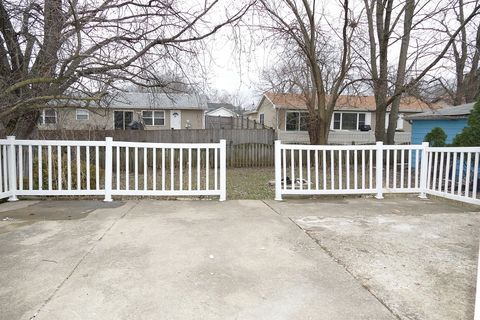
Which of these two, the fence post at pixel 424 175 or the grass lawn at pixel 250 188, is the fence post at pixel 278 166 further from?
the fence post at pixel 424 175

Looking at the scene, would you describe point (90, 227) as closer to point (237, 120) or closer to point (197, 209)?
point (197, 209)

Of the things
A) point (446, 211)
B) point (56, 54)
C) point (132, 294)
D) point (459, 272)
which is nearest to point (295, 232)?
point (459, 272)

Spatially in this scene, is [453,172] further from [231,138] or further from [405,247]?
[231,138]

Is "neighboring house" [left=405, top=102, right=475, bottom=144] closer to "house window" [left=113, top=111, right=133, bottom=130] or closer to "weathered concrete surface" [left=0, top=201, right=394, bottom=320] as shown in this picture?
"weathered concrete surface" [left=0, top=201, right=394, bottom=320]

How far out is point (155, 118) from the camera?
21859mm

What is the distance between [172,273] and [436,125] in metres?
12.4

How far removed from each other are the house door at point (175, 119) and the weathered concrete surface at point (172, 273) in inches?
726

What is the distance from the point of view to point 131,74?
587 centimetres

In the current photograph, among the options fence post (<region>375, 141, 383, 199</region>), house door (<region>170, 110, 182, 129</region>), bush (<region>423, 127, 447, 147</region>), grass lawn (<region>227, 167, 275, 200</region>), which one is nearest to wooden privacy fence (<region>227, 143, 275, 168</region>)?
grass lawn (<region>227, 167, 275, 200</region>)

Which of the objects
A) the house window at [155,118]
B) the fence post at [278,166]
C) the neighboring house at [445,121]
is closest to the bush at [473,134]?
the neighboring house at [445,121]

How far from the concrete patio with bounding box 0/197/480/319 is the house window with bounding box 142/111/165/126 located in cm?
1747

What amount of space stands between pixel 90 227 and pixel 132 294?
72.9 inches

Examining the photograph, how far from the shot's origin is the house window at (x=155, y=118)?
2167 cm

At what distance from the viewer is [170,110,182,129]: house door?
22016 millimetres
